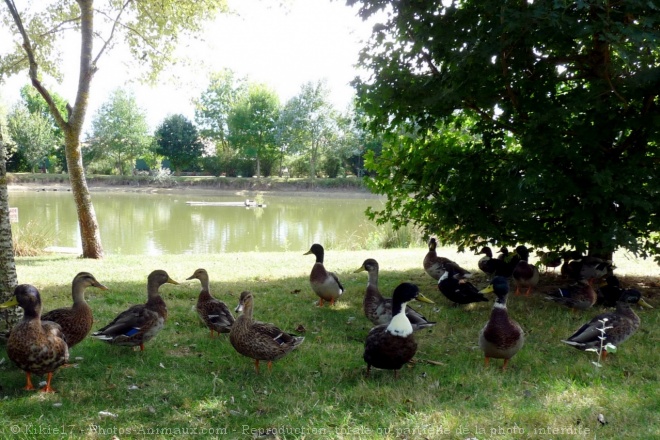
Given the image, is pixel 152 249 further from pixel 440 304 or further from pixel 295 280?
pixel 440 304

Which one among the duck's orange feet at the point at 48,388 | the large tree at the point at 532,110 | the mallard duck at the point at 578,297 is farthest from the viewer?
the mallard duck at the point at 578,297

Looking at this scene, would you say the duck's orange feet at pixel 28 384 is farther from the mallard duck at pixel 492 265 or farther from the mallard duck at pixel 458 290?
the mallard duck at pixel 492 265

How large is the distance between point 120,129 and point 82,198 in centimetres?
5544

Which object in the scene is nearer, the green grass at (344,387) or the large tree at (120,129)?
the green grass at (344,387)

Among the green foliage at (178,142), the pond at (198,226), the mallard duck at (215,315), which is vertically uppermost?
the green foliage at (178,142)

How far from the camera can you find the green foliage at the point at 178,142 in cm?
6875

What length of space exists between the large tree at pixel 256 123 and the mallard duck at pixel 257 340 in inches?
2329

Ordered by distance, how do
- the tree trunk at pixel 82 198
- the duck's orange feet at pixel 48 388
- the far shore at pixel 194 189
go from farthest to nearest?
the far shore at pixel 194 189 → the tree trunk at pixel 82 198 → the duck's orange feet at pixel 48 388

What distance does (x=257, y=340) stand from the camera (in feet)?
16.9


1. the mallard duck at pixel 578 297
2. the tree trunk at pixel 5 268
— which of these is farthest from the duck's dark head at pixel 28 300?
the mallard duck at pixel 578 297

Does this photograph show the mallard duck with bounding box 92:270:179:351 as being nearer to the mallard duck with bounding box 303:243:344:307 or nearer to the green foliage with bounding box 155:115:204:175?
the mallard duck with bounding box 303:243:344:307

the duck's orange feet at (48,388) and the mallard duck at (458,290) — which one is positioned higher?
the mallard duck at (458,290)

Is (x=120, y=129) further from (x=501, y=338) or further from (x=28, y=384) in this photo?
(x=501, y=338)

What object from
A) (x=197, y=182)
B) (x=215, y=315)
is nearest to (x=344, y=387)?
(x=215, y=315)
